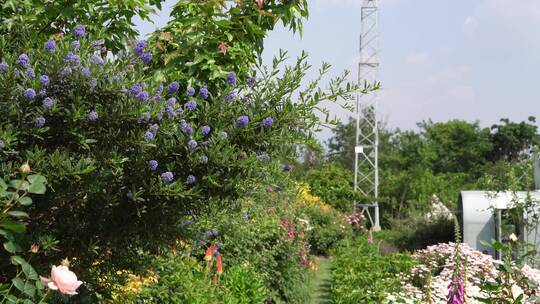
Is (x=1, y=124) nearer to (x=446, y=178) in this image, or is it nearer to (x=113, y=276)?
(x=113, y=276)

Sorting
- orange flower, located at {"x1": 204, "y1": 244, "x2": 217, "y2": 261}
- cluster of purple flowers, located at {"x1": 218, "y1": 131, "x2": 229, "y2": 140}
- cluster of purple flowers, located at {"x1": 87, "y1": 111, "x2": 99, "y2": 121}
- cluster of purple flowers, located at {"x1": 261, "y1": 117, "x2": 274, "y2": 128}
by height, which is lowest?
orange flower, located at {"x1": 204, "y1": 244, "x2": 217, "y2": 261}

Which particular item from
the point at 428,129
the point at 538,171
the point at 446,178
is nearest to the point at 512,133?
the point at 428,129

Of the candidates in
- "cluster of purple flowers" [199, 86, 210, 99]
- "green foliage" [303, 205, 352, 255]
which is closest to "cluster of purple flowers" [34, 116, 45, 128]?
"cluster of purple flowers" [199, 86, 210, 99]

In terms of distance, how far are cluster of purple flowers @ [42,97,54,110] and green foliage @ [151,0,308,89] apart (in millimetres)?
782

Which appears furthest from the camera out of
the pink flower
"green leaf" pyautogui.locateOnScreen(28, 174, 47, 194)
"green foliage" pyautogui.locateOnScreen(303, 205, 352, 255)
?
"green foliage" pyautogui.locateOnScreen(303, 205, 352, 255)

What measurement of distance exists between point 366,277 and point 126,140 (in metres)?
6.67

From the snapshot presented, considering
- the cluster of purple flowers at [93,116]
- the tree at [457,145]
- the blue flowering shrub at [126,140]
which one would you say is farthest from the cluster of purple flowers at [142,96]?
the tree at [457,145]

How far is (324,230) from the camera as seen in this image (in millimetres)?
16734

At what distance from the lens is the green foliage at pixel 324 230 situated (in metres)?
16.6

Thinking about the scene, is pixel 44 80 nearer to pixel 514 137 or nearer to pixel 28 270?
pixel 28 270

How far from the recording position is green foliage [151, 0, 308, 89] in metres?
3.30

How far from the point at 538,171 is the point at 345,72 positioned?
1308 centimetres

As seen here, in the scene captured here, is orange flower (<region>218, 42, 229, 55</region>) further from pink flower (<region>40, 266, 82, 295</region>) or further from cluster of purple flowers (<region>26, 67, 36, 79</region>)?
pink flower (<region>40, 266, 82, 295</region>)

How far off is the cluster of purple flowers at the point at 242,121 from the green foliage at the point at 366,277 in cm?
453
